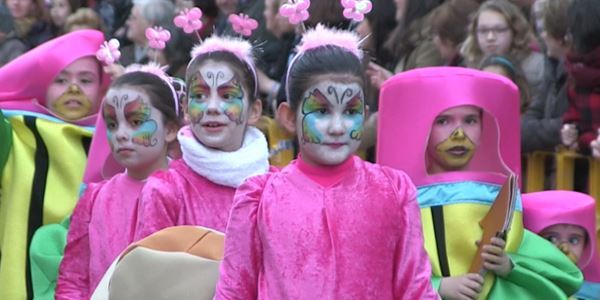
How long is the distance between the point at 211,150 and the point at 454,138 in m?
0.95

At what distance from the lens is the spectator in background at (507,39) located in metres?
9.02

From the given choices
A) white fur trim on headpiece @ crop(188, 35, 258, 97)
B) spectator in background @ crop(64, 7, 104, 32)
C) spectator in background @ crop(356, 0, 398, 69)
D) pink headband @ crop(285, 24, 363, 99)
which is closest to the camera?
pink headband @ crop(285, 24, 363, 99)

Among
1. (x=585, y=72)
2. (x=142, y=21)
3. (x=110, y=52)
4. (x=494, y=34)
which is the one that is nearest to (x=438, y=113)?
(x=110, y=52)

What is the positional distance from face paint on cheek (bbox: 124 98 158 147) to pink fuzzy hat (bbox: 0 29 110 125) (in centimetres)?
140

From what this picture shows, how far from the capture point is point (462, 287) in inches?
255

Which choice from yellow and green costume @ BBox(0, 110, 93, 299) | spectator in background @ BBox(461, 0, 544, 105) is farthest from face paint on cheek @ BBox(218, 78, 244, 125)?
spectator in background @ BBox(461, 0, 544, 105)

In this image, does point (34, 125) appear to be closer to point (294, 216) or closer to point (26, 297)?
→ point (26, 297)

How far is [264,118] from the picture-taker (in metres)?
9.57

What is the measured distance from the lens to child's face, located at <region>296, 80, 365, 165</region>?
5645 mm

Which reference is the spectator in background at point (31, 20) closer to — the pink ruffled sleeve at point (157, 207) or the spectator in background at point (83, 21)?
the spectator in background at point (83, 21)

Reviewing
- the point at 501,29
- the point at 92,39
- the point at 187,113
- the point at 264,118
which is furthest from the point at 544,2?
the point at 187,113

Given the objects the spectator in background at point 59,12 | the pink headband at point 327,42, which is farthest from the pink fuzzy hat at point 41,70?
the spectator in background at point 59,12

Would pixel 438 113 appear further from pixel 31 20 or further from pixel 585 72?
pixel 31 20

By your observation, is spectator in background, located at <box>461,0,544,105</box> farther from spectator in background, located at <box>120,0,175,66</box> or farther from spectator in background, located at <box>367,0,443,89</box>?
spectator in background, located at <box>120,0,175,66</box>
